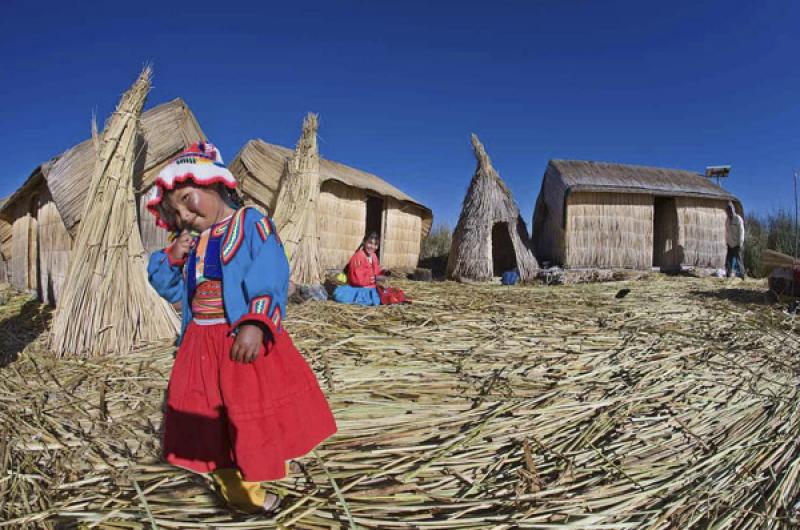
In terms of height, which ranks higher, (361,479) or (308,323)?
(308,323)

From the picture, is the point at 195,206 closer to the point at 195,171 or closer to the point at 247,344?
the point at 195,171

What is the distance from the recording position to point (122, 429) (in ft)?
6.51

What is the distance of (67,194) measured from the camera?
460cm

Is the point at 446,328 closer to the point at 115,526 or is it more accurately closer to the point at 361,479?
the point at 361,479

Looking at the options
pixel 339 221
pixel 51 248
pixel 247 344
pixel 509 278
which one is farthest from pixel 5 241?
pixel 247 344

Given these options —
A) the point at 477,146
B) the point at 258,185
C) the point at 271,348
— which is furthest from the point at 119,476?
the point at 477,146

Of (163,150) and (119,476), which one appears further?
(163,150)

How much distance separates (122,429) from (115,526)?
2.46 ft

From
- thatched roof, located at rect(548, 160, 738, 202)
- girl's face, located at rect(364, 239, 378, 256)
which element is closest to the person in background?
thatched roof, located at rect(548, 160, 738, 202)

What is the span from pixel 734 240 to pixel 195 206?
46.6ft

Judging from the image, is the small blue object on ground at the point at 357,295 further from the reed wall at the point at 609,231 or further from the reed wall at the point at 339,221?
the reed wall at the point at 609,231

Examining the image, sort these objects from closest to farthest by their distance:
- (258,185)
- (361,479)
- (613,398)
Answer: (361,479), (613,398), (258,185)

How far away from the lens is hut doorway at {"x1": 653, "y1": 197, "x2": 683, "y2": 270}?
11.6 m

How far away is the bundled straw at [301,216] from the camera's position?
549cm
